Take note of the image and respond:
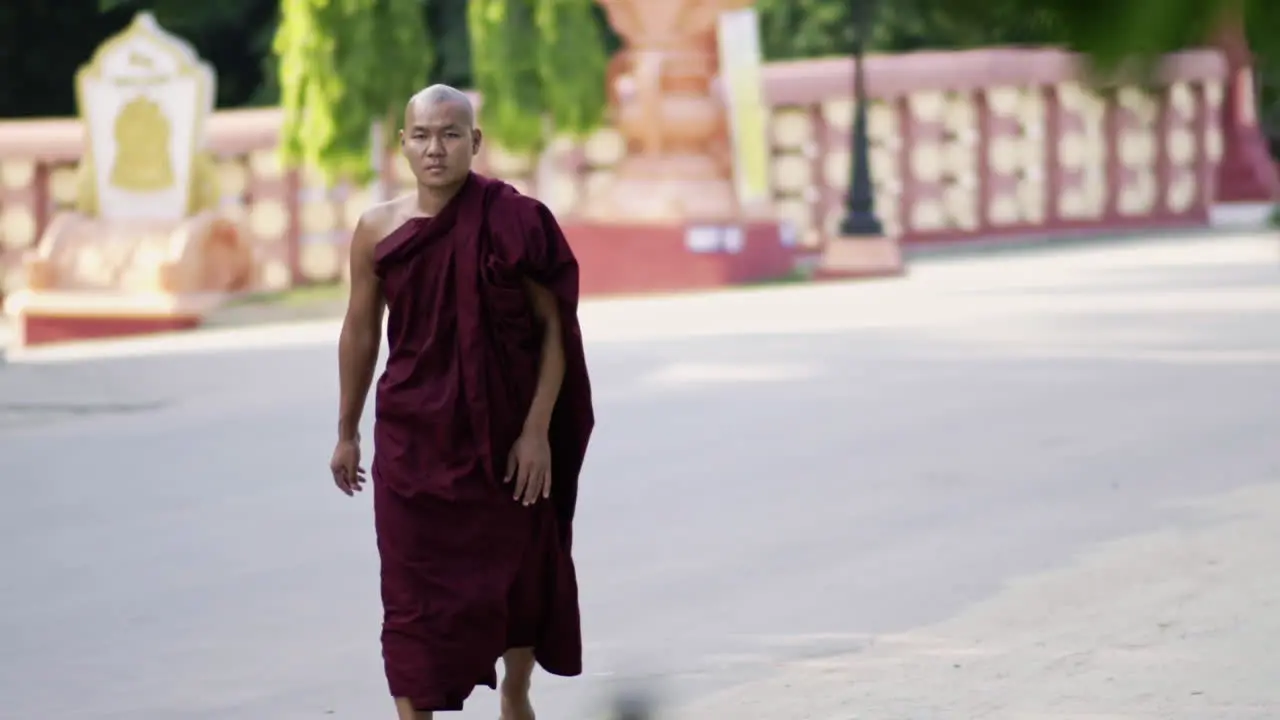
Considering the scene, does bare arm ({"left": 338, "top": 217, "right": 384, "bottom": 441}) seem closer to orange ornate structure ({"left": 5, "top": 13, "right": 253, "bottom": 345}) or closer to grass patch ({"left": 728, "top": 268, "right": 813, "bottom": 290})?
orange ornate structure ({"left": 5, "top": 13, "right": 253, "bottom": 345})

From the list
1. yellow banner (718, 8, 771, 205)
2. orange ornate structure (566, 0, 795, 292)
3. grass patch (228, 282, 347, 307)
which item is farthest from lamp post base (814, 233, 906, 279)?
grass patch (228, 282, 347, 307)

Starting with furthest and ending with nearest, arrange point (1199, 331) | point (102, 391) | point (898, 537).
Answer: point (1199, 331) < point (102, 391) < point (898, 537)

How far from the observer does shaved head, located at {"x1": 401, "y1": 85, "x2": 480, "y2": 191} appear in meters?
5.06

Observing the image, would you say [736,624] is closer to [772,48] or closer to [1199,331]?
[1199,331]

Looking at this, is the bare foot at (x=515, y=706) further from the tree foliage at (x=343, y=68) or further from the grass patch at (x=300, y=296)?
the tree foliage at (x=343, y=68)

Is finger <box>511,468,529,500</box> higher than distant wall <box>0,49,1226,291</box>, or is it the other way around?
finger <box>511,468,529,500</box>

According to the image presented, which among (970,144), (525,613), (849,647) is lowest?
(970,144)

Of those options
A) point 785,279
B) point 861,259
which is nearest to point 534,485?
point 861,259

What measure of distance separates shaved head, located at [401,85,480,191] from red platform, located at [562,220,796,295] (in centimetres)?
1745

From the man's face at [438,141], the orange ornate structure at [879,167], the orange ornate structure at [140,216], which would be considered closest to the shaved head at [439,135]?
the man's face at [438,141]

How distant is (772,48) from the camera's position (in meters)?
36.4

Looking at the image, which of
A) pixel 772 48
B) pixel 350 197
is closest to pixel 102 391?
pixel 350 197

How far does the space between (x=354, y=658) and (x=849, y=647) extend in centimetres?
130

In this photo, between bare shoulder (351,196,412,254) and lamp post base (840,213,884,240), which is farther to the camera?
lamp post base (840,213,884,240)
